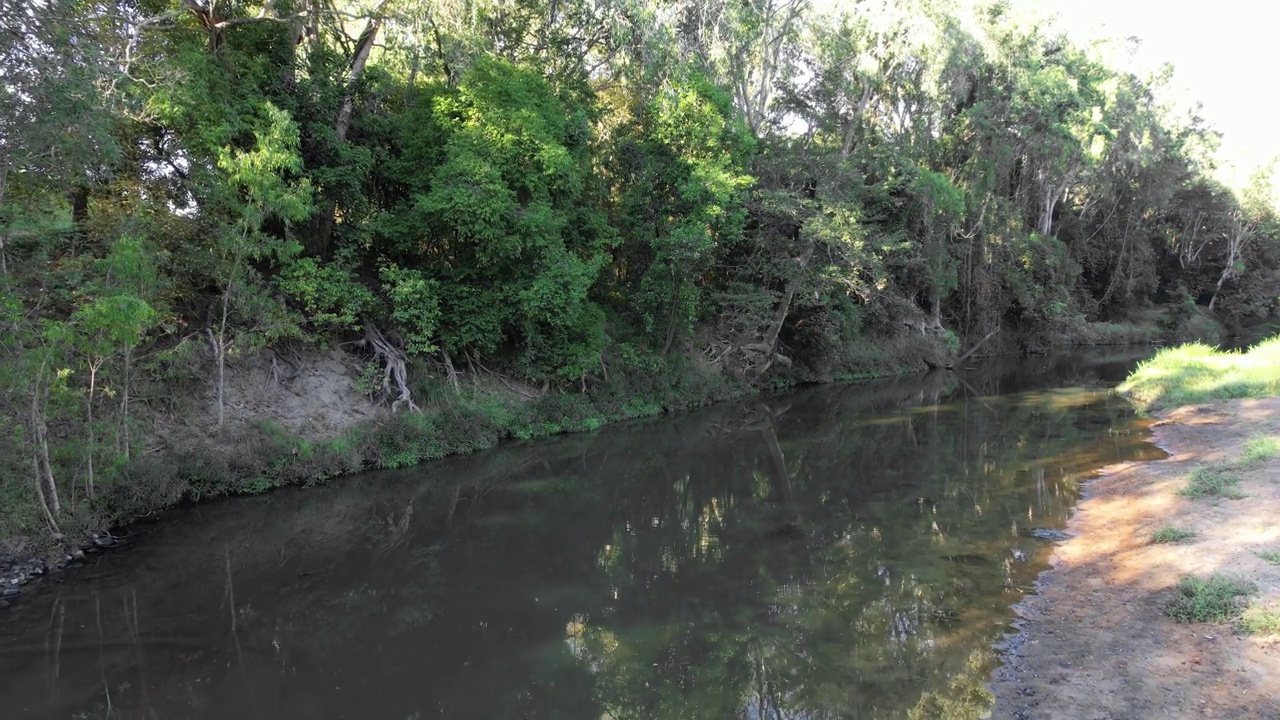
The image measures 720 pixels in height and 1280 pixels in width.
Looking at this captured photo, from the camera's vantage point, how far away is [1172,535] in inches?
341

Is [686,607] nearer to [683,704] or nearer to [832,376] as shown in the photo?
[683,704]

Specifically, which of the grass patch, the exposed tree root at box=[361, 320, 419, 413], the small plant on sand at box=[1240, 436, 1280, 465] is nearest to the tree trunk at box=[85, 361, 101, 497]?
the exposed tree root at box=[361, 320, 419, 413]

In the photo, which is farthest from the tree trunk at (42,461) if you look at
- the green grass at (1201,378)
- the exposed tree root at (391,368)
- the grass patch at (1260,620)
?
the green grass at (1201,378)

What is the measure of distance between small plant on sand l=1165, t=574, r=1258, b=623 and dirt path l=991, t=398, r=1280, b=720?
0.40ft

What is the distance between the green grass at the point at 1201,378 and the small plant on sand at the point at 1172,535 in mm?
10990

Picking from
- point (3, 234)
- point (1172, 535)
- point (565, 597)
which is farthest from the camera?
point (3, 234)

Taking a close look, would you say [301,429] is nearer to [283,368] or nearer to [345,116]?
[283,368]

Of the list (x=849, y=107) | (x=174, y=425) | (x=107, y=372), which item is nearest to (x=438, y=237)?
(x=174, y=425)

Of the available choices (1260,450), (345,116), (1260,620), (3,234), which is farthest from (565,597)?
(345,116)

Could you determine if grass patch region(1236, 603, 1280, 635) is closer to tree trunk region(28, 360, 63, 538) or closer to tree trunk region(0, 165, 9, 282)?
tree trunk region(28, 360, 63, 538)

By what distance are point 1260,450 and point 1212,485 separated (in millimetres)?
1870

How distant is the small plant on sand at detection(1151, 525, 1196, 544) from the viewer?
28.2 feet

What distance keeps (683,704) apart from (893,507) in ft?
23.4

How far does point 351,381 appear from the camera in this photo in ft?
52.0
